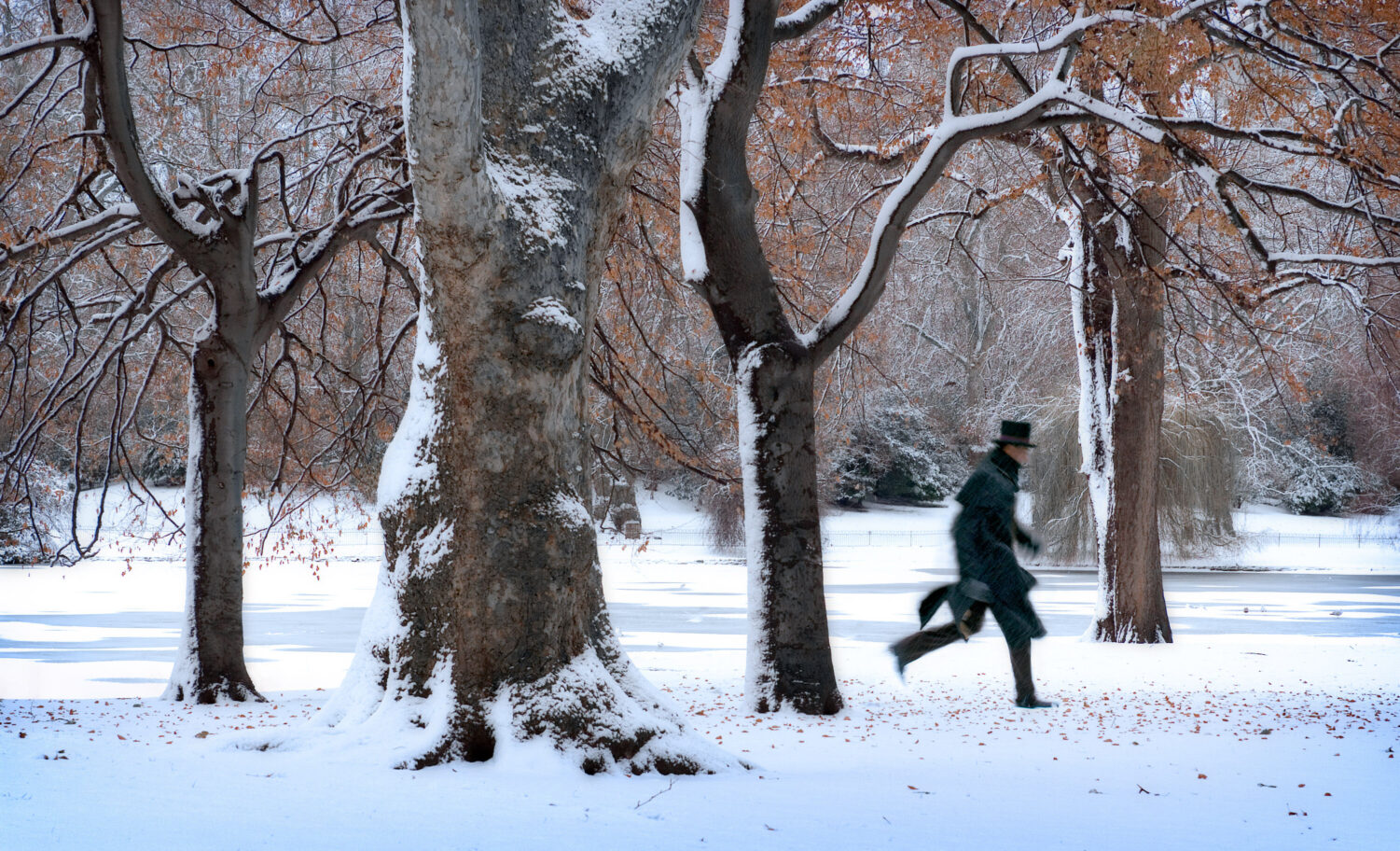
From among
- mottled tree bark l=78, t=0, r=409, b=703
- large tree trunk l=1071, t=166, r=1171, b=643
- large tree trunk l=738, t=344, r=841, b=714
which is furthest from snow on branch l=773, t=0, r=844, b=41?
large tree trunk l=1071, t=166, r=1171, b=643

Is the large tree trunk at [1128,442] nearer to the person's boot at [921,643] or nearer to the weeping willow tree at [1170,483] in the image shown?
the person's boot at [921,643]

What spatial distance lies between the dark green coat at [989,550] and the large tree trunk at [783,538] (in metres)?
1.06

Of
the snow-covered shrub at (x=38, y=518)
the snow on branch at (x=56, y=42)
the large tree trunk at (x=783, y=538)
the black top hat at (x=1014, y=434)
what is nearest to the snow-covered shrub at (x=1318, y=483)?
the black top hat at (x=1014, y=434)

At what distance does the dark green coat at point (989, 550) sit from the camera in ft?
21.4

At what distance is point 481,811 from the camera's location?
3740 mm

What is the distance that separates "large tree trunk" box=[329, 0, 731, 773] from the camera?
447 cm

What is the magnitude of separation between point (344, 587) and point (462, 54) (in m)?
19.1

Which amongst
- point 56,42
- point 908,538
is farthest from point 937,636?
point 908,538

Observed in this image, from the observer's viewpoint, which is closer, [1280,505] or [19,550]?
[19,550]

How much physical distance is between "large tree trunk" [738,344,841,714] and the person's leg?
64cm

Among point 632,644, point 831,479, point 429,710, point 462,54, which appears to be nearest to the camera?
point 462,54

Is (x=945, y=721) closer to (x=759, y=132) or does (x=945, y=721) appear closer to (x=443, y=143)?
(x=443, y=143)

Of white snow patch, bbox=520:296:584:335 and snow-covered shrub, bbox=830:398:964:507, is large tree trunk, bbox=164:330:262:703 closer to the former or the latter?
white snow patch, bbox=520:296:584:335

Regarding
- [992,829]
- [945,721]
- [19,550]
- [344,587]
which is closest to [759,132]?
[945,721]
